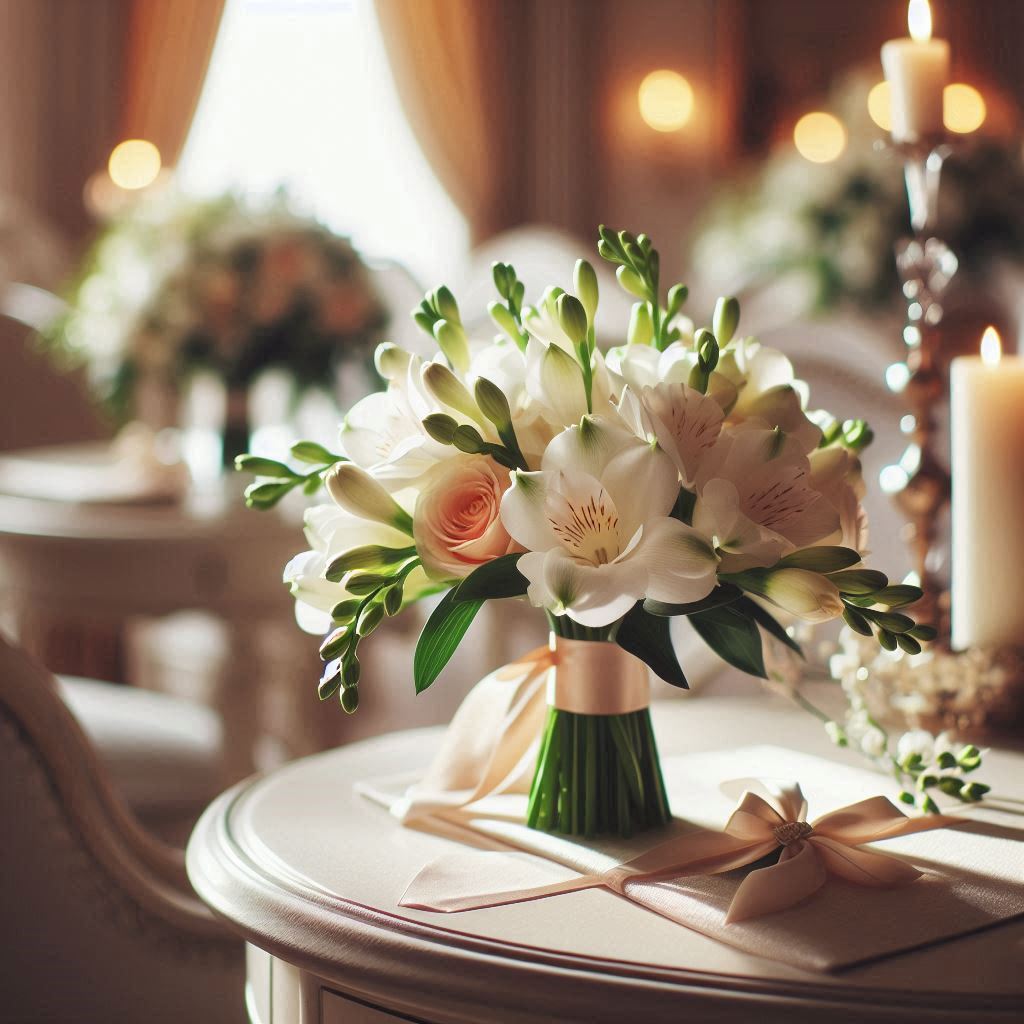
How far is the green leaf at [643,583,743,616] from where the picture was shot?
909 millimetres

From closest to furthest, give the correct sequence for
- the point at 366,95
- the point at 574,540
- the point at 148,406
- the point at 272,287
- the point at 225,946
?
the point at 574,540 < the point at 225,946 < the point at 272,287 < the point at 148,406 < the point at 366,95

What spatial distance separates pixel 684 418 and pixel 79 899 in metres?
0.70

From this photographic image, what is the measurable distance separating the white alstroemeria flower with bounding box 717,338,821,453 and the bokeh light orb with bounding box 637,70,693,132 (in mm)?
5906

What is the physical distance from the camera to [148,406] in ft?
13.5

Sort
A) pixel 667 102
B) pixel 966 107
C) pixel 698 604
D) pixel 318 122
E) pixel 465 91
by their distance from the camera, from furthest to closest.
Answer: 1. pixel 667 102
2. pixel 465 91
3. pixel 318 122
4. pixel 966 107
5. pixel 698 604

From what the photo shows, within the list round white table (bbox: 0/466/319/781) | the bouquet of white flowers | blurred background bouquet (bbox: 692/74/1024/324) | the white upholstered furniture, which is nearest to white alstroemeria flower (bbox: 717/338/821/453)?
the bouquet of white flowers

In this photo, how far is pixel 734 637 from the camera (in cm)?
99

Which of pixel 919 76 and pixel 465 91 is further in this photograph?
pixel 465 91

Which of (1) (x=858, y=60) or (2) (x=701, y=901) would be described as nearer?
(2) (x=701, y=901)

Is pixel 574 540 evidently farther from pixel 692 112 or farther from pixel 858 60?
pixel 692 112

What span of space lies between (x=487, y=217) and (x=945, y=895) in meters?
5.91

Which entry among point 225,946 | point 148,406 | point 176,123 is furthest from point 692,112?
point 225,946

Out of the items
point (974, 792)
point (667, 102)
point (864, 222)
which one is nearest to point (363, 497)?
point (974, 792)

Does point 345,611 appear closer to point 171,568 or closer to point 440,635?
point 440,635
